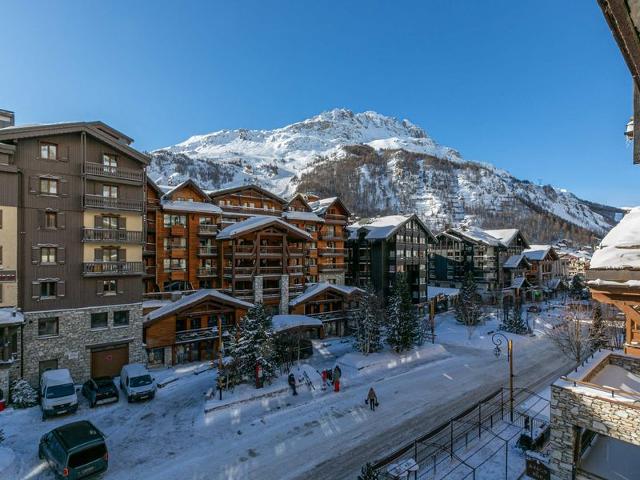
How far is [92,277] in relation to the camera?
2556cm

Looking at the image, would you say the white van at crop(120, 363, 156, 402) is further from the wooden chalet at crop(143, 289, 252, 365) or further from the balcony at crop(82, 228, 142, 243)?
the balcony at crop(82, 228, 142, 243)

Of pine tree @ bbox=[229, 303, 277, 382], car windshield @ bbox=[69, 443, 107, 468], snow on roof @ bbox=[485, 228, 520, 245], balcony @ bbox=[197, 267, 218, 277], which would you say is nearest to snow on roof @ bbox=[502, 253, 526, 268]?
snow on roof @ bbox=[485, 228, 520, 245]

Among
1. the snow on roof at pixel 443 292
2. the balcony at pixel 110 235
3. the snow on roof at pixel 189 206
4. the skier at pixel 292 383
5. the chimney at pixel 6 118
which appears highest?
the chimney at pixel 6 118

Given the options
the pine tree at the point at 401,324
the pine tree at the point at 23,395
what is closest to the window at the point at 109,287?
the pine tree at the point at 23,395

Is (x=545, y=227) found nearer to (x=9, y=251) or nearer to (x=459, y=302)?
(x=459, y=302)

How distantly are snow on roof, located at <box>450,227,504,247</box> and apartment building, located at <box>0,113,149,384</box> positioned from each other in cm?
5446

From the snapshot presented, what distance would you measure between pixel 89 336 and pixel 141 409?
7834 millimetres

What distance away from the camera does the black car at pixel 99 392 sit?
2083 centimetres

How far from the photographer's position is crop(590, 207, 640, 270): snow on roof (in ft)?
27.7

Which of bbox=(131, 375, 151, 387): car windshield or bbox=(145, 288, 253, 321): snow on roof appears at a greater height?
bbox=(145, 288, 253, 321): snow on roof

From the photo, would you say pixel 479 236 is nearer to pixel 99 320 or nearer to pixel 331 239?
A: pixel 331 239

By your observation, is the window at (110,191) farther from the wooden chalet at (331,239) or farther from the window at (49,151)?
the wooden chalet at (331,239)

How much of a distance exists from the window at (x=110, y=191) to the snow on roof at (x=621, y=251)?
29.0m

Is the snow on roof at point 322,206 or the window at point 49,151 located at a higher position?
the window at point 49,151
